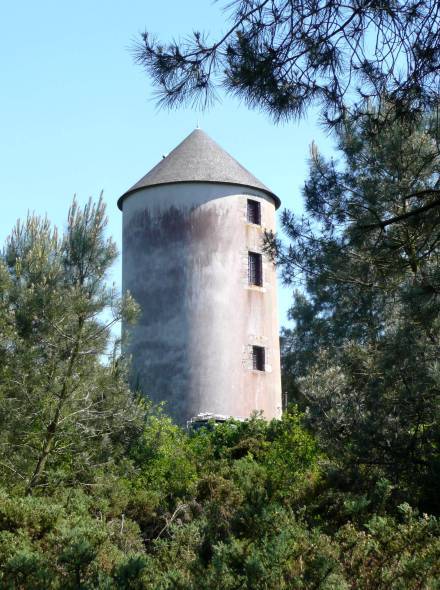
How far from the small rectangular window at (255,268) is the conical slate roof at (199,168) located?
207 cm

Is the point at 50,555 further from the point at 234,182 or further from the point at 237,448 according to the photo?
the point at 234,182

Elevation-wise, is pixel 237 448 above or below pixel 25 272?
below

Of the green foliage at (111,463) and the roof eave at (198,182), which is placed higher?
the roof eave at (198,182)

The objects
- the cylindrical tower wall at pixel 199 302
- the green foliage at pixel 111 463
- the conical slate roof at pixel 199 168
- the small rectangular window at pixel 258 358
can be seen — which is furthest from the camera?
the conical slate roof at pixel 199 168

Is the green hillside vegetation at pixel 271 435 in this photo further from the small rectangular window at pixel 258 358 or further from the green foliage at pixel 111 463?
the small rectangular window at pixel 258 358

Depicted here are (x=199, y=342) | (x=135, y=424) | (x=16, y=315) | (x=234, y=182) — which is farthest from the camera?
(x=234, y=182)

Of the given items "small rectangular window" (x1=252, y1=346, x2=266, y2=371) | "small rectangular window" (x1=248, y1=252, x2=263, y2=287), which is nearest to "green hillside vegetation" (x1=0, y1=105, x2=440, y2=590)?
"small rectangular window" (x1=252, y1=346, x2=266, y2=371)

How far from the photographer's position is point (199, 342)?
23.1m

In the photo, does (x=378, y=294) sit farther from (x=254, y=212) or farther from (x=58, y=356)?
(x=254, y=212)

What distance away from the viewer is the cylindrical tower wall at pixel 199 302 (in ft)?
75.5

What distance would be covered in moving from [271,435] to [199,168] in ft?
30.4

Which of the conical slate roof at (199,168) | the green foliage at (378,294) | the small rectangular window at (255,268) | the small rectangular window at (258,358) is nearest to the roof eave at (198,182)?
the conical slate roof at (199,168)


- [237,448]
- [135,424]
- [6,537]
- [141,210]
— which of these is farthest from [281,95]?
[141,210]

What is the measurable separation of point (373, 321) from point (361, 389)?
103 cm
